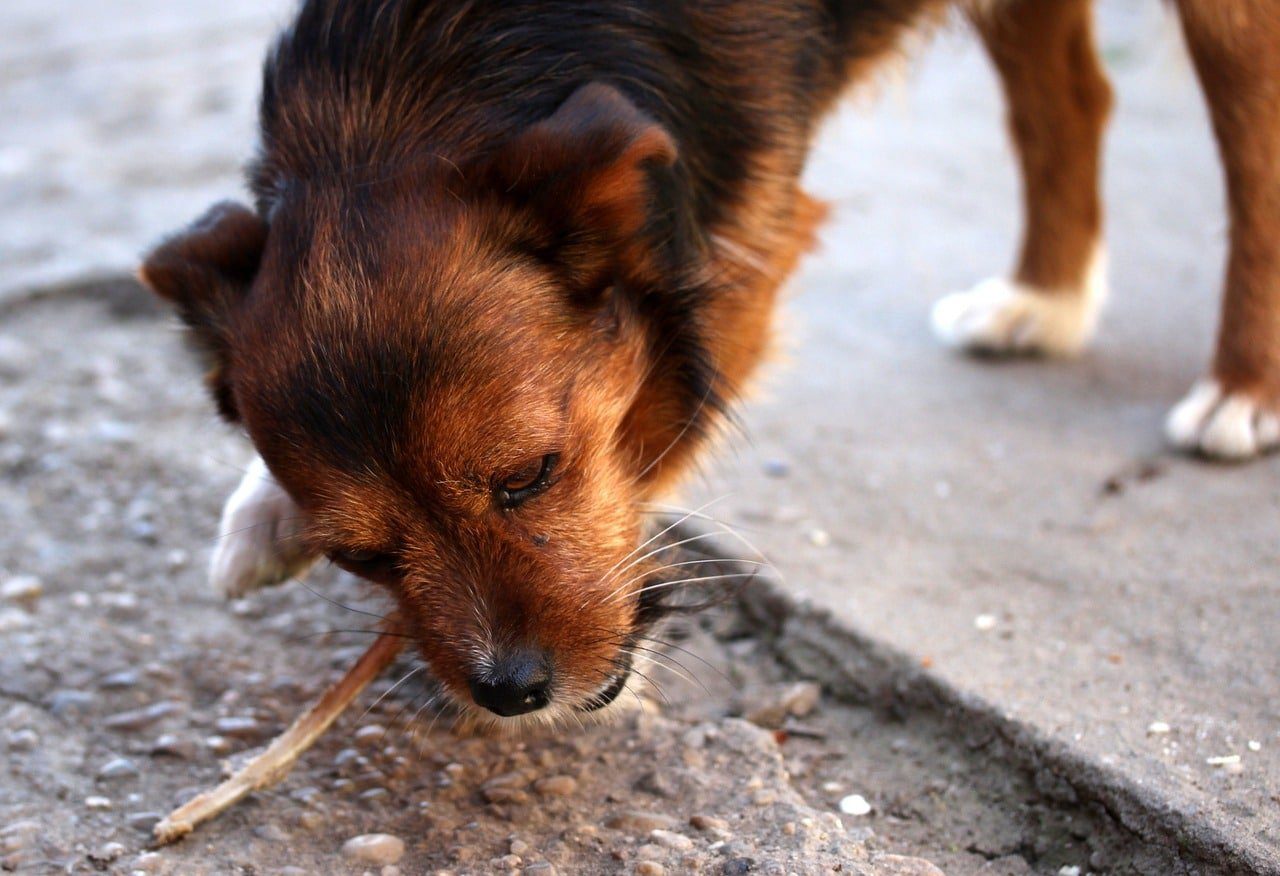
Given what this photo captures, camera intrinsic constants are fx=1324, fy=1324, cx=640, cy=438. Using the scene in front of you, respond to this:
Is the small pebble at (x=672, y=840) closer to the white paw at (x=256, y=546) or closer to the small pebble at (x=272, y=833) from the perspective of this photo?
the small pebble at (x=272, y=833)

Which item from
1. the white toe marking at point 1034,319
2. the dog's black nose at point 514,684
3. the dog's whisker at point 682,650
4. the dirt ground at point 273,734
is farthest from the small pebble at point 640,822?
the white toe marking at point 1034,319

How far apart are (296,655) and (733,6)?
5.97 ft

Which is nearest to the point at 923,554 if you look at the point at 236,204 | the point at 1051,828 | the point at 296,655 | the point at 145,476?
the point at 1051,828

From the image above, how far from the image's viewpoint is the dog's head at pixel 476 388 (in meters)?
2.36

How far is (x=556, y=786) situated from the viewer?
2.58 meters

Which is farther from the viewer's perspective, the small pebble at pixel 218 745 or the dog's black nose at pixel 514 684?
the small pebble at pixel 218 745

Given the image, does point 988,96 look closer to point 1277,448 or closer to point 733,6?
point 1277,448

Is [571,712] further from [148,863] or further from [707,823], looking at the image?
[148,863]

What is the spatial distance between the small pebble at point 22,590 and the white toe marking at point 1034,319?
9.80 ft

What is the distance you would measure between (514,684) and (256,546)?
106 centimetres

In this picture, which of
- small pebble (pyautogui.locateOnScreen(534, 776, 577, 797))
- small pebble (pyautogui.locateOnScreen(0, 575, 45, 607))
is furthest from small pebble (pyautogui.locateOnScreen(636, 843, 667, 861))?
small pebble (pyautogui.locateOnScreen(0, 575, 45, 607))

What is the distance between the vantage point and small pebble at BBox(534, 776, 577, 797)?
2570mm

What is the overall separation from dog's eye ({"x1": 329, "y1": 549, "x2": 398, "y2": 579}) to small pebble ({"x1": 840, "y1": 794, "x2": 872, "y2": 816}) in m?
0.97

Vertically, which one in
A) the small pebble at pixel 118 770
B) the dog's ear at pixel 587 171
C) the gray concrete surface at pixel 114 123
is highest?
the dog's ear at pixel 587 171
